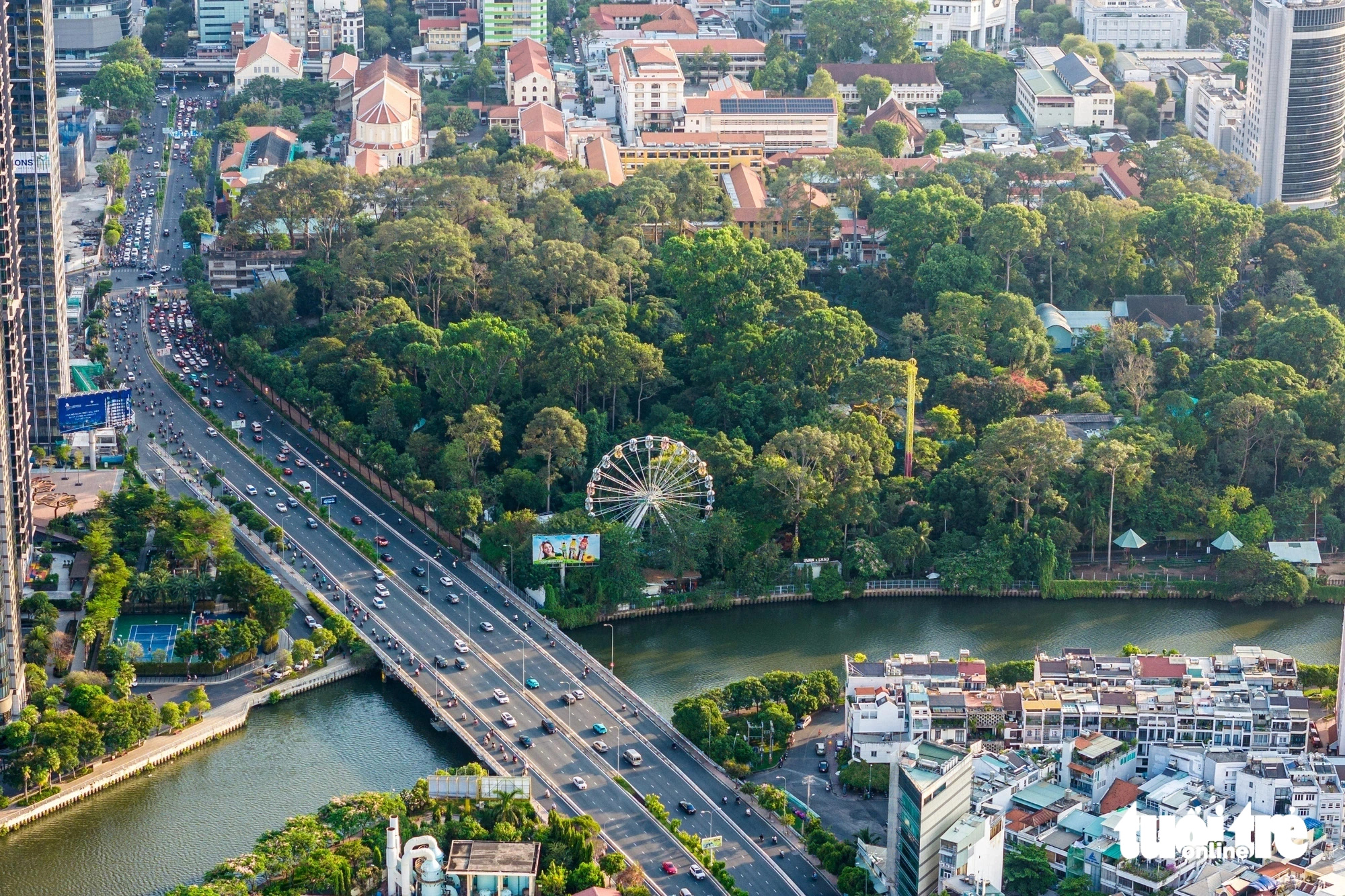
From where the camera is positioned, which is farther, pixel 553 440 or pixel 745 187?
pixel 745 187

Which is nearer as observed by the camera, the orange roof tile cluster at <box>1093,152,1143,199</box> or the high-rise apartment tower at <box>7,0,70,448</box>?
the high-rise apartment tower at <box>7,0,70,448</box>

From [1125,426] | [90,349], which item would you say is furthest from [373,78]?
[1125,426]

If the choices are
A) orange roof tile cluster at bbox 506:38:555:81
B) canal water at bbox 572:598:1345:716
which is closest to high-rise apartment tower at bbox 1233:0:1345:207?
canal water at bbox 572:598:1345:716

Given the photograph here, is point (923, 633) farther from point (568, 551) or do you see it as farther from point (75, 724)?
point (75, 724)

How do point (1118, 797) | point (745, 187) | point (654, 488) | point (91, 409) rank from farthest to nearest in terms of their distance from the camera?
point (745, 187) → point (91, 409) → point (654, 488) → point (1118, 797)

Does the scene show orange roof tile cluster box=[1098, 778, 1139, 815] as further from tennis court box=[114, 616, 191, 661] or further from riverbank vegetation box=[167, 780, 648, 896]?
tennis court box=[114, 616, 191, 661]

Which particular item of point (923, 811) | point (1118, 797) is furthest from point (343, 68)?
point (923, 811)

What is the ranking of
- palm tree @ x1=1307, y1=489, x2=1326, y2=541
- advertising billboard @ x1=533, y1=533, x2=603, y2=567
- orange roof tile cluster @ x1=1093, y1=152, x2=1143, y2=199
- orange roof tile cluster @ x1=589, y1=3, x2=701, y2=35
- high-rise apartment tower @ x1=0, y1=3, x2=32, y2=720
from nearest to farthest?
1. high-rise apartment tower @ x1=0, y1=3, x2=32, y2=720
2. advertising billboard @ x1=533, y1=533, x2=603, y2=567
3. palm tree @ x1=1307, y1=489, x2=1326, y2=541
4. orange roof tile cluster @ x1=1093, y1=152, x2=1143, y2=199
5. orange roof tile cluster @ x1=589, y1=3, x2=701, y2=35
